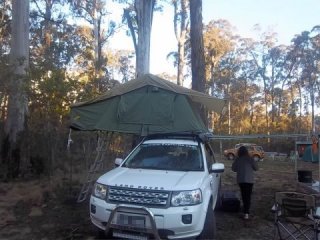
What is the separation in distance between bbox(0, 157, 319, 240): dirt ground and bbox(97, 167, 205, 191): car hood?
117 centimetres

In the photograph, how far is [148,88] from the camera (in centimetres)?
850

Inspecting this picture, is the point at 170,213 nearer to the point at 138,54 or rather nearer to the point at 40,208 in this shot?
the point at 40,208

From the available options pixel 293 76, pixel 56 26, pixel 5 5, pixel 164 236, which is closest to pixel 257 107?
pixel 293 76

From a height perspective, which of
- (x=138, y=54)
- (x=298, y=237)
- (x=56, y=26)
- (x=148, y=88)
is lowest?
(x=298, y=237)

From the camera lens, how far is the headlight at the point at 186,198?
5672 mm

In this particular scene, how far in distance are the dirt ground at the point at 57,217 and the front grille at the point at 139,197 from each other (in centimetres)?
122

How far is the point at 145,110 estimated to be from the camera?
8.41 meters

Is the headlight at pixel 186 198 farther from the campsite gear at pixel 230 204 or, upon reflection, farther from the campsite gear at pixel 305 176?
the campsite gear at pixel 305 176

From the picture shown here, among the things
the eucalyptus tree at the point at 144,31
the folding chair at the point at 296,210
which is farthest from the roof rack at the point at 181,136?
the eucalyptus tree at the point at 144,31

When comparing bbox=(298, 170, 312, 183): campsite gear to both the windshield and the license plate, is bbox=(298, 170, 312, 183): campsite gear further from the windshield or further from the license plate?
the license plate

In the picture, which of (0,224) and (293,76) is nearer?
(0,224)

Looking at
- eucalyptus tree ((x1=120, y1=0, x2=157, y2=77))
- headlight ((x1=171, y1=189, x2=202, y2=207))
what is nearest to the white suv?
headlight ((x1=171, y1=189, x2=202, y2=207))

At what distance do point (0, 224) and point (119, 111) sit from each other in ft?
9.78

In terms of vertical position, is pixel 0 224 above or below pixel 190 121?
below
